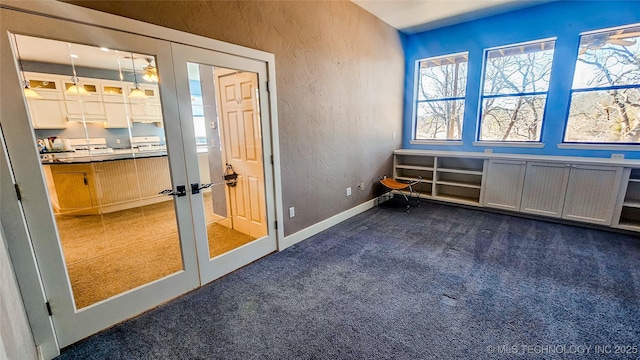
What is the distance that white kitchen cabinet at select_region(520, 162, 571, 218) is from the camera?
11.5ft

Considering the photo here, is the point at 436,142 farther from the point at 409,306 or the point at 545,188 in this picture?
the point at 409,306

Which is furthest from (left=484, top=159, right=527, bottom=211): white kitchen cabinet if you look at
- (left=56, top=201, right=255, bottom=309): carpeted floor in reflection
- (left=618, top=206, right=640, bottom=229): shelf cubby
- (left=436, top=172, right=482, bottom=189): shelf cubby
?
(left=56, top=201, right=255, bottom=309): carpeted floor in reflection

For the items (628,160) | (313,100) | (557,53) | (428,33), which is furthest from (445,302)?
(428,33)

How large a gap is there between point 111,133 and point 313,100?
2019 mm

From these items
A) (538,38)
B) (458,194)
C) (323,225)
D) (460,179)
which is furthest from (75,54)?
(538,38)

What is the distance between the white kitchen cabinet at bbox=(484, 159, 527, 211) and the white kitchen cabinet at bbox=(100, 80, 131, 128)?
4.54 m

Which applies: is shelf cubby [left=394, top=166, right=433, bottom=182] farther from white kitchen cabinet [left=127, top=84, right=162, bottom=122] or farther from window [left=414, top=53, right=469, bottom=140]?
white kitchen cabinet [left=127, top=84, right=162, bottom=122]

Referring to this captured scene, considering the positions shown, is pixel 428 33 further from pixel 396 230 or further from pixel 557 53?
pixel 396 230

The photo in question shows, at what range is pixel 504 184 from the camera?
3.93 metres

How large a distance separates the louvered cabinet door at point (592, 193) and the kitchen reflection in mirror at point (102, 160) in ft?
15.4

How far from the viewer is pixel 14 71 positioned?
1399 millimetres

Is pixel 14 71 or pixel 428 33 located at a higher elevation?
pixel 428 33

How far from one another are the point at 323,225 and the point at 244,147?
1.51 metres

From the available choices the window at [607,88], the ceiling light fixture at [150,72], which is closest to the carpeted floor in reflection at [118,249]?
the ceiling light fixture at [150,72]
